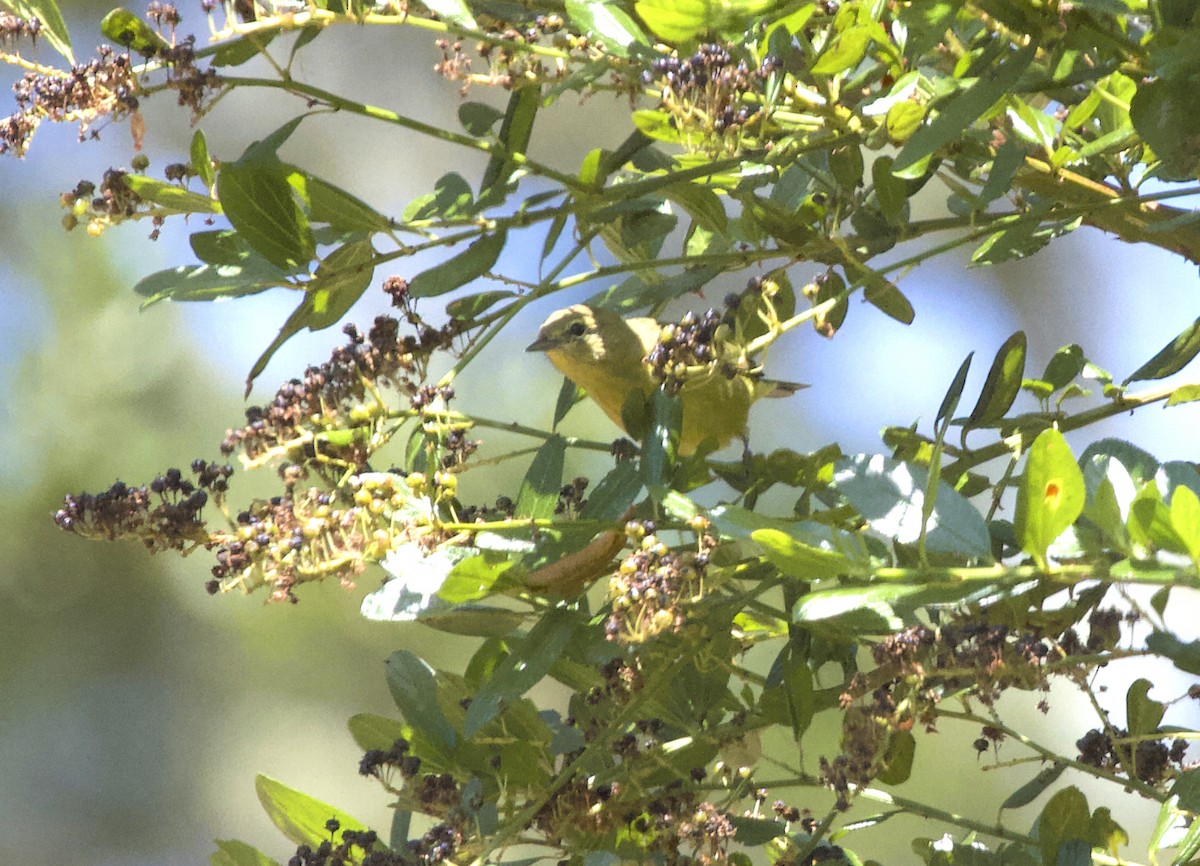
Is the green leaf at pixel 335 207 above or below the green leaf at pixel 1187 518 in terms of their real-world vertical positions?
above

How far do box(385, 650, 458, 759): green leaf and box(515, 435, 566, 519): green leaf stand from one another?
20 cm

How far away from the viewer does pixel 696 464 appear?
3.11 feet

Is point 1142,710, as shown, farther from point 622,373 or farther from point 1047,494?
point 622,373

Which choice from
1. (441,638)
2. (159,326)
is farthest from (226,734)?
(159,326)

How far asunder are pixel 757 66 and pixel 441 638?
8.70 ft

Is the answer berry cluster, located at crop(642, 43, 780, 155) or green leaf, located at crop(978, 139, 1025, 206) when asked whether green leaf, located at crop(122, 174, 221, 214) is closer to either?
berry cluster, located at crop(642, 43, 780, 155)

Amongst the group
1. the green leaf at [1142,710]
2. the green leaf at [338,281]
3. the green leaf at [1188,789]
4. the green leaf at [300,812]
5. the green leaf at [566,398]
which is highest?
the green leaf at [338,281]

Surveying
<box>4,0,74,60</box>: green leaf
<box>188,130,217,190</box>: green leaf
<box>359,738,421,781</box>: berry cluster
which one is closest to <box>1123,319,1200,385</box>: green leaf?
<box>359,738,421,781</box>: berry cluster

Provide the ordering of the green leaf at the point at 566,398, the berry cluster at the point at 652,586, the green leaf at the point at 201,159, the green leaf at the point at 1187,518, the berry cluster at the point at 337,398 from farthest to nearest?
the green leaf at the point at 566,398, the green leaf at the point at 201,159, the berry cluster at the point at 337,398, the berry cluster at the point at 652,586, the green leaf at the point at 1187,518

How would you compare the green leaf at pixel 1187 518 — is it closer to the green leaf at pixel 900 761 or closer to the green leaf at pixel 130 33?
the green leaf at pixel 900 761

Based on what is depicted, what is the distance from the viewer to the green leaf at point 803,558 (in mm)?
711

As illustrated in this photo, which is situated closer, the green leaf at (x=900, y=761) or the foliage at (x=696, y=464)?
the foliage at (x=696, y=464)

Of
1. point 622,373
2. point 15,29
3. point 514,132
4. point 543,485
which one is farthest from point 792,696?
point 622,373

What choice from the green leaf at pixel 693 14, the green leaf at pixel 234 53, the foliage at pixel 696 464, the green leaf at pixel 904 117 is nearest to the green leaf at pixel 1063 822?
the foliage at pixel 696 464
